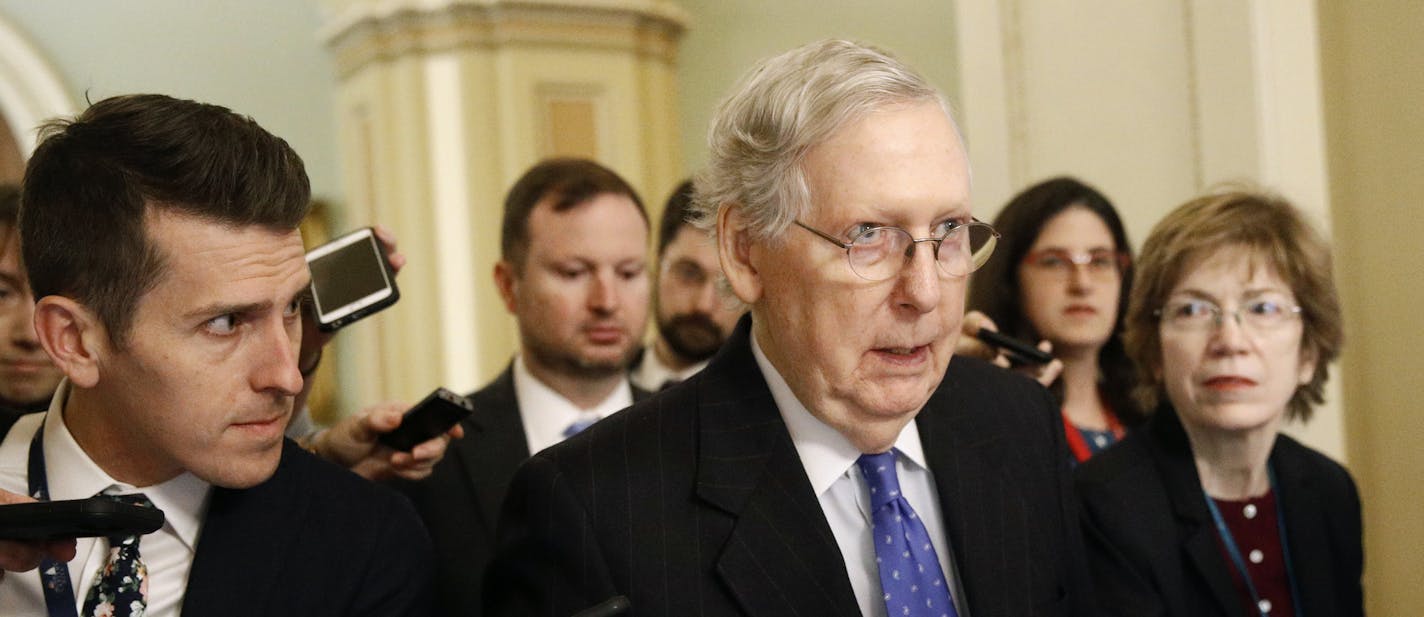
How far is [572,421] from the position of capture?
3.24 meters

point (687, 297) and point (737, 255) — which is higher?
point (737, 255)

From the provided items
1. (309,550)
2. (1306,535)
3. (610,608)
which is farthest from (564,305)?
(610,608)

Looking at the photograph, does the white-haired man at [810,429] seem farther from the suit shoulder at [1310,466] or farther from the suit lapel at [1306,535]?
the suit shoulder at [1310,466]

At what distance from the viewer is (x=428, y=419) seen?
252 centimetres

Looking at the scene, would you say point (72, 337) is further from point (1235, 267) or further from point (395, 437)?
point (1235, 267)

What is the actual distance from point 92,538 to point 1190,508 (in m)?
1.91

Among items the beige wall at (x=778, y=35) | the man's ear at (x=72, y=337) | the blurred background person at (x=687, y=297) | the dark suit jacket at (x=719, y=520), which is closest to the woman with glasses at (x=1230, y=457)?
the dark suit jacket at (x=719, y=520)

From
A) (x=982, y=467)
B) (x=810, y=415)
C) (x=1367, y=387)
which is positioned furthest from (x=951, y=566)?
(x=1367, y=387)

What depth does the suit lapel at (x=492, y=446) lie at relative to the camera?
290cm

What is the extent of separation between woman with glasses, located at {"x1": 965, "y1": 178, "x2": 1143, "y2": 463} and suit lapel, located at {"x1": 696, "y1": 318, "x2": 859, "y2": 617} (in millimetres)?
1536

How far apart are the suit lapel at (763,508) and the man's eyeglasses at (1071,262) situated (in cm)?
171

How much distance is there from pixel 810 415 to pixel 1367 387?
7.32ft

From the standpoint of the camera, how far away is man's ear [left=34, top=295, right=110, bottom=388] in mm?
2033

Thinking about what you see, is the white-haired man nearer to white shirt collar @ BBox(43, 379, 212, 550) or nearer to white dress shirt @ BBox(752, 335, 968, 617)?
white dress shirt @ BBox(752, 335, 968, 617)
